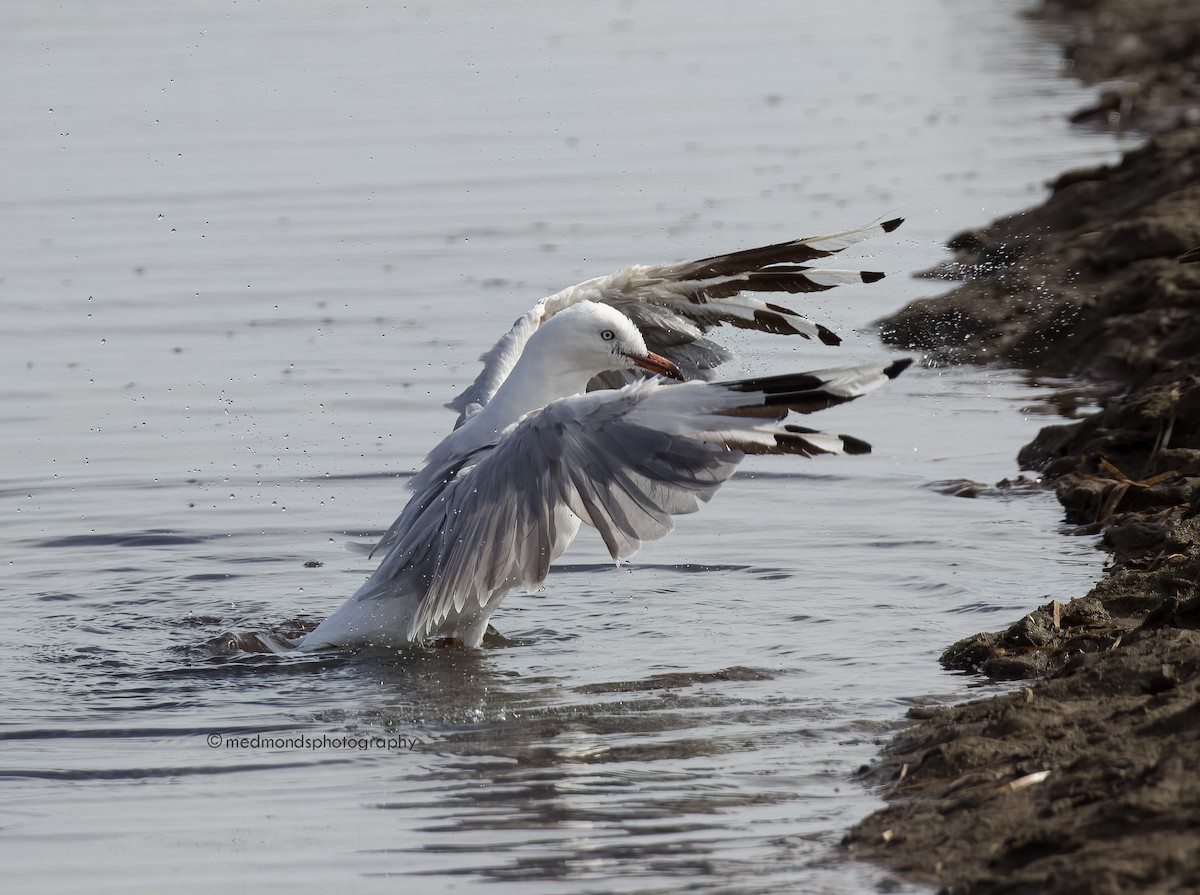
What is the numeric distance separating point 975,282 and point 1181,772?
9.01 metres

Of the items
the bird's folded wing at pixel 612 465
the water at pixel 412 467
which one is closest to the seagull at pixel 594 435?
the bird's folded wing at pixel 612 465

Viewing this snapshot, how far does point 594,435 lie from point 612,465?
0.42ft

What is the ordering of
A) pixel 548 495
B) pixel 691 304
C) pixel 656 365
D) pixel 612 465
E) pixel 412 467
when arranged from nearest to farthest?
1. pixel 612 465
2. pixel 548 495
3. pixel 656 365
4. pixel 691 304
5. pixel 412 467

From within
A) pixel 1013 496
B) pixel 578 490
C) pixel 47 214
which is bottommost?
pixel 1013 496

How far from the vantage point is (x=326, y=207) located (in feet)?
49.8

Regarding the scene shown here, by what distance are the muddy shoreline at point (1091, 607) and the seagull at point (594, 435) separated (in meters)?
1.04

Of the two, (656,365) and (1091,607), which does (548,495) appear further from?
(1091,607)

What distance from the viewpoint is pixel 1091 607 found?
6527 mm

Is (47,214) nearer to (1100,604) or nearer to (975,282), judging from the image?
(975,282)

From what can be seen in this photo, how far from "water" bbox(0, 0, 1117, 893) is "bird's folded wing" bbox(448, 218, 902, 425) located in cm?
90

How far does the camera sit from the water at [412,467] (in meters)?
5.29

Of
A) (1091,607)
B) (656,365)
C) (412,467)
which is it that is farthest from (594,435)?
(412,467)

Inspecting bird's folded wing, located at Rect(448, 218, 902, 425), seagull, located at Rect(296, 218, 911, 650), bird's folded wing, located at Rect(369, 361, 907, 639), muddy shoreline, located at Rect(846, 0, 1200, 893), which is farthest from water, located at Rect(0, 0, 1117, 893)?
bird's folded wing, located at Rect(448, 218, 902, 425)

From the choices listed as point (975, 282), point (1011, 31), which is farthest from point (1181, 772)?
point (1011, 31)
